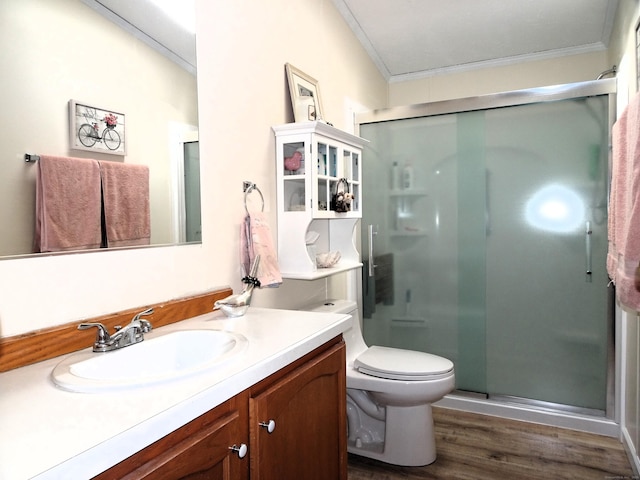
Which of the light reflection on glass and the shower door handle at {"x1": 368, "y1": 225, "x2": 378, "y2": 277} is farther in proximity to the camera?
the shower door handle at {"x1": 368, "y1": 225, "x2": 378, "y2": 277}

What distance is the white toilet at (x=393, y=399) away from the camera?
190 cm

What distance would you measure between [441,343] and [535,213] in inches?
38.4

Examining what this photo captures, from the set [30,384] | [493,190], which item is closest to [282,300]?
[30,384]

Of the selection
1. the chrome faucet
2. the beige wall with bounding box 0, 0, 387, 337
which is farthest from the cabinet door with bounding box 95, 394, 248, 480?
the beige wall with bounding box 0, 0, 387, 337

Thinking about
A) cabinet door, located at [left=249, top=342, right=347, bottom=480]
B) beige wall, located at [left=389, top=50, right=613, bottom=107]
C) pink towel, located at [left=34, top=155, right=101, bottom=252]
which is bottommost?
cabinet door, located at [left=249, top=342, right=347, bottom=480]

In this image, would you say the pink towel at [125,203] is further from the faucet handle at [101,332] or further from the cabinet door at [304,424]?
the cabinet door at [304,424]

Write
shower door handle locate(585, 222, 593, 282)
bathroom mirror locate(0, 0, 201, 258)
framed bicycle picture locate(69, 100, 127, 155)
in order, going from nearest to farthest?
1. bathroom mirror locate(0, 0, 201, 258)
2. framed bicycle picture locate(69, 100, 127, 155)
3. shower door handle locate(585, 222, 593, 282)

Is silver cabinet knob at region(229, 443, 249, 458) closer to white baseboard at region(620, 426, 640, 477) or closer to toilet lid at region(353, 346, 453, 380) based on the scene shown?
toilet lid at region(353, 346, 453, 380)

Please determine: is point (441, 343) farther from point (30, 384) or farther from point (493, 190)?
point (30, 384)

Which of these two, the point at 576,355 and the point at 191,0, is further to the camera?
the point at 576,355

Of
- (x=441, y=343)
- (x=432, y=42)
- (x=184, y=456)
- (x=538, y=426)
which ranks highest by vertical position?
(x=432, y=42)

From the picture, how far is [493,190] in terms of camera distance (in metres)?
2.54

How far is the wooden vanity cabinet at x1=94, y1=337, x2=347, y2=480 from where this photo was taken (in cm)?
69

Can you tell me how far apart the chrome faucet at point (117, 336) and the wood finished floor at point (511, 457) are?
4.35 feet
